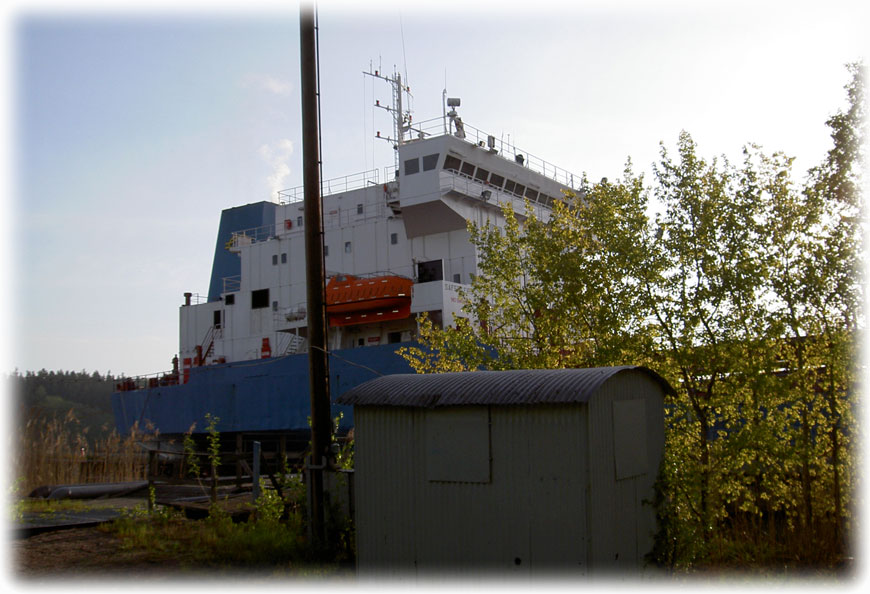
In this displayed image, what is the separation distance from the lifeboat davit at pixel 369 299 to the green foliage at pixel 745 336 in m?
15.5

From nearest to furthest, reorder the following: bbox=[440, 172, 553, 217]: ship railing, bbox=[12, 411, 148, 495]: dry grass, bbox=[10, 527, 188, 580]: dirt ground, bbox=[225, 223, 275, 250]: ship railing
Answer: bbox=[10, 527, 188, 580]: dirt ground < bbox=[12, 411, 148, 495]: dry grass < bbox=[440, 172, 553, 217]: ship railing < bbox=[225, 223, 275, 250]: ship railing

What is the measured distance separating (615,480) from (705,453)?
2.80 meters

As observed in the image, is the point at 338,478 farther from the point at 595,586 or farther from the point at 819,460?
the point at 819,460

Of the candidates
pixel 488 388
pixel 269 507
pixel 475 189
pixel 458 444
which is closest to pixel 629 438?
pixel 488 388

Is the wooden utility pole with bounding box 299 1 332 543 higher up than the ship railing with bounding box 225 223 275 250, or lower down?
lower down

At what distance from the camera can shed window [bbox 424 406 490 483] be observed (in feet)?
27.0

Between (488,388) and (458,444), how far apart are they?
2.36 ft

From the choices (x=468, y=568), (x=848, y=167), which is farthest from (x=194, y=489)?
(x=848, y=167)

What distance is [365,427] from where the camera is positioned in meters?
9.22

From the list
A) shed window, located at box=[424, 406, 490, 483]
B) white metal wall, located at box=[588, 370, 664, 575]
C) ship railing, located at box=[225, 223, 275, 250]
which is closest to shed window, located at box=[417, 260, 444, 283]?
ship railing, located at box=[225, 223, 275, 250]

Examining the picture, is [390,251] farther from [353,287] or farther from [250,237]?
[250,237]

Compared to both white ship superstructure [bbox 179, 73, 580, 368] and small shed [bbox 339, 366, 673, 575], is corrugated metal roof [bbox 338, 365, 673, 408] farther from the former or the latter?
white ship superstructure [bbox 179, 73, 580, 368]

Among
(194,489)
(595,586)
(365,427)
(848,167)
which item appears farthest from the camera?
(194,489)

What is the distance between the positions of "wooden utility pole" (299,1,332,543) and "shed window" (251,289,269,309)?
76.8 feet
